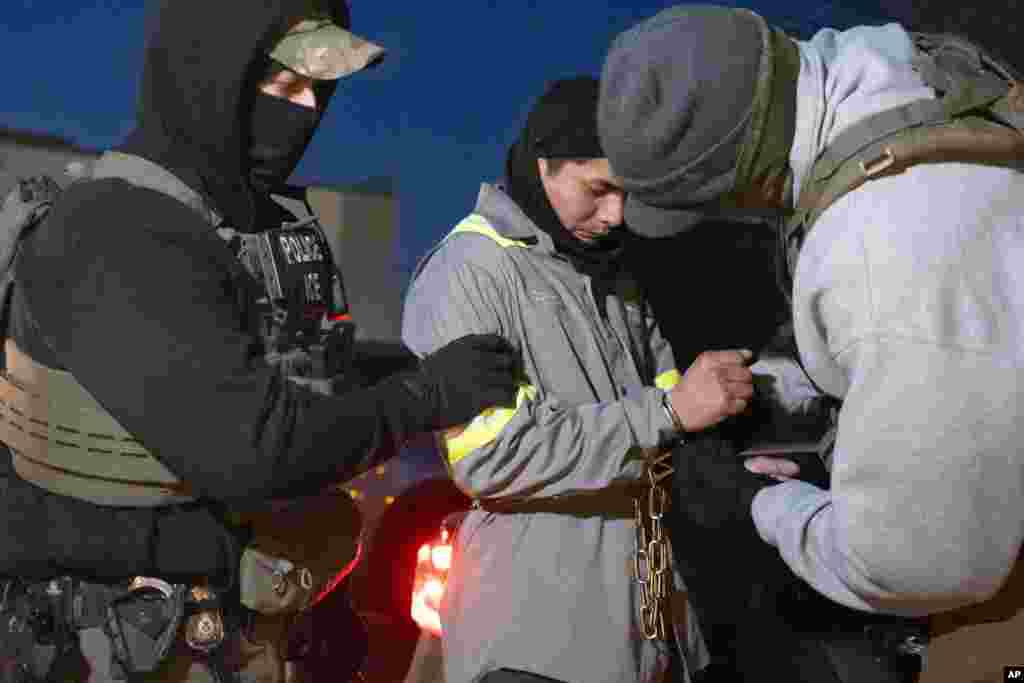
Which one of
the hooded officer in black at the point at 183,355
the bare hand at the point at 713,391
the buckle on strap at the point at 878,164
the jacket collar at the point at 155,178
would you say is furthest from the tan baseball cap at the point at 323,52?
the buckle on strap at the point at 878,164

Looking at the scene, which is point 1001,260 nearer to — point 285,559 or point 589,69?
point 285,559

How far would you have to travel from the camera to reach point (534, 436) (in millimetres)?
2170

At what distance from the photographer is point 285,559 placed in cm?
207

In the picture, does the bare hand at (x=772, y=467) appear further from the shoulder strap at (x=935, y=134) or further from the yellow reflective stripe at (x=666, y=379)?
the shoulder strap at (x=935, y=134)

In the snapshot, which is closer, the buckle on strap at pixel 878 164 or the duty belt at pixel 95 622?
the buckle on strap at pixel 878 164

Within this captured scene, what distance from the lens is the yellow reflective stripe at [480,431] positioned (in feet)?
7.07

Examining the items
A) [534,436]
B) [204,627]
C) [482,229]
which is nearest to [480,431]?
[534,436]

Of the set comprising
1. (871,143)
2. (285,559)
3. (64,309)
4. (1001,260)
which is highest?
(871,143)

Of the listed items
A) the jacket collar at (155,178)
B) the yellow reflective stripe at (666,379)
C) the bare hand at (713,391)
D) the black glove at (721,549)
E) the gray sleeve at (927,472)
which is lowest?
the black glove at (721,549)

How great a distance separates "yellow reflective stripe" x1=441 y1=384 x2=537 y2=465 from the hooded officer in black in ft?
0.15

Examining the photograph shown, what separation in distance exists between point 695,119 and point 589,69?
92.1 inches

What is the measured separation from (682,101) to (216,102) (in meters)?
0.87

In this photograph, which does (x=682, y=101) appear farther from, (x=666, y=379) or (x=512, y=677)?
(x=512, y=677)

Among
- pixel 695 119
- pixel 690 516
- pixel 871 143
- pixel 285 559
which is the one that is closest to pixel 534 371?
pixel 690 516
